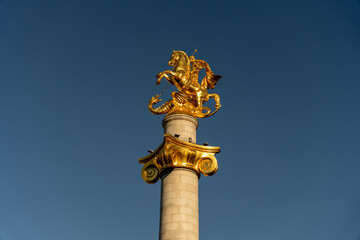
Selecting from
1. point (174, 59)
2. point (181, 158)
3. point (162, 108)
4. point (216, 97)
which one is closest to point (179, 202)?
point (181, 158)

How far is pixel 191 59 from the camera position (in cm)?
3431

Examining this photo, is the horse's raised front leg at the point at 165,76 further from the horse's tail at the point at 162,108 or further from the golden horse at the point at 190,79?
the horse's tail at the point at 162,108

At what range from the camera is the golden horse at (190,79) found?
32219mm

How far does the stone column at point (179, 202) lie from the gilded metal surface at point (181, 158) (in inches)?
14.4

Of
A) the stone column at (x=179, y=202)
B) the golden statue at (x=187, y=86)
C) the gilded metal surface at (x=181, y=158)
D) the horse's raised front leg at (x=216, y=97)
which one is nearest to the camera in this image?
the stone column at (x=179, y=202)

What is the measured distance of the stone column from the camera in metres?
26.3

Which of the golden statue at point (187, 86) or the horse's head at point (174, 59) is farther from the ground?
the horse's head at point (174, 59)

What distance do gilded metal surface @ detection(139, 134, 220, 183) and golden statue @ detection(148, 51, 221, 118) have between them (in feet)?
9.76

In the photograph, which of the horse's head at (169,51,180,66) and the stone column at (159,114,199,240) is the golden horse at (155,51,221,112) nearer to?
the horse's head at (169,51,180,66)

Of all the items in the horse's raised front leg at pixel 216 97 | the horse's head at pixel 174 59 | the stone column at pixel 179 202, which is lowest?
the stone column at pixel 179 202

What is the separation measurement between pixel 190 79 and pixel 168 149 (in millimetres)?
5980

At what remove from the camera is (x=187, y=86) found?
3219cm

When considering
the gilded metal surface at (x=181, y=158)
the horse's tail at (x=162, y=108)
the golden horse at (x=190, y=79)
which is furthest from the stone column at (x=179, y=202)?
the golden horse at (x=190, y=79)

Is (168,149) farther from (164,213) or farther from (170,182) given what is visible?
(164,213)
